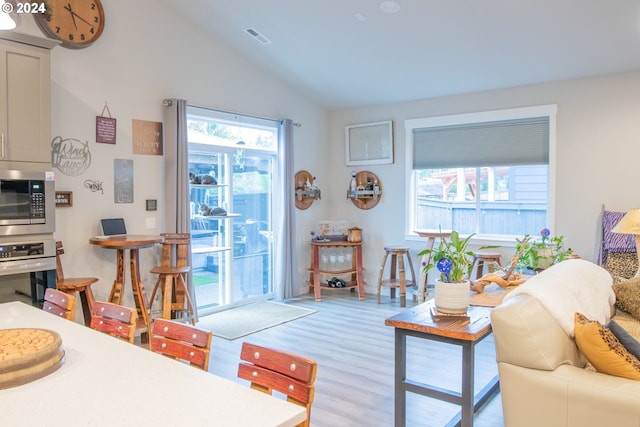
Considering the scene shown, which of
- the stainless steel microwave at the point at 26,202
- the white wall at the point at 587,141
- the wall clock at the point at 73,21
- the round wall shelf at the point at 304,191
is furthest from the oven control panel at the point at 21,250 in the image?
the white wall at the point at 587,141

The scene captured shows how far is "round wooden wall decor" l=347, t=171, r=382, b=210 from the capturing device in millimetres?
6523

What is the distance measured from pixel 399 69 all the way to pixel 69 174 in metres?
3.59

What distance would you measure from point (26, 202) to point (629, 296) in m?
4.25

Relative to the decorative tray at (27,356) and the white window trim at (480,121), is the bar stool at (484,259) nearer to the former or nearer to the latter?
the white window trim at (480,121)

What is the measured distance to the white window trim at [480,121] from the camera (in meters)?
5.18

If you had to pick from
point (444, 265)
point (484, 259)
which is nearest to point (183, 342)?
point (444, 265)

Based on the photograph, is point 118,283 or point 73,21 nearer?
point 73,21

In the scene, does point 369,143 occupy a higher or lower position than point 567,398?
higher

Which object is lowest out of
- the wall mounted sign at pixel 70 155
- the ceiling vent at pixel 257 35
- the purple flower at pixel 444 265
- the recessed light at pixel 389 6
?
the purple flower at pixel 444 265

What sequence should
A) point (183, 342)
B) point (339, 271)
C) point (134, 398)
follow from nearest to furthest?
point (134, 398), point (183, 342), point (339, 271)

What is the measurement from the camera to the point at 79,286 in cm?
370

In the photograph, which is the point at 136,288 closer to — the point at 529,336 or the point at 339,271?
the point at 339,271

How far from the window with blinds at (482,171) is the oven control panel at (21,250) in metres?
4.36

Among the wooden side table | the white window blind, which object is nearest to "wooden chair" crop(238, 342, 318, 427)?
the wooden side table
